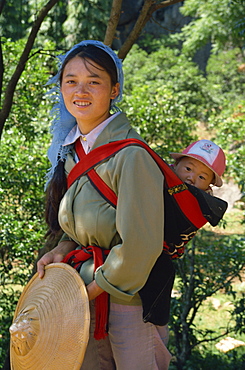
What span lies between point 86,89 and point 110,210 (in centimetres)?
49

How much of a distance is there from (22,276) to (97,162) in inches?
95.9

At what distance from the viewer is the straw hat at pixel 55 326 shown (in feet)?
5.52

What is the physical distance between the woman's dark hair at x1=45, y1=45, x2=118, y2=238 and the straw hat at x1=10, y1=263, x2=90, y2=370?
0.30 m

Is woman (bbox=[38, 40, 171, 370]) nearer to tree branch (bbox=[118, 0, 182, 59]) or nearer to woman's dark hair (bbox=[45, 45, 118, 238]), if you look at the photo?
woman's dark hair (bbox=[45, 45, 118, 238])

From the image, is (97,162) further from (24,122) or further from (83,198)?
(24,122)

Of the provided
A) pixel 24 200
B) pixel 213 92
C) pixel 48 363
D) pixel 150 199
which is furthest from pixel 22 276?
pixel 213 92

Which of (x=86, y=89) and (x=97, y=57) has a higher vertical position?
(x=97, y=57)

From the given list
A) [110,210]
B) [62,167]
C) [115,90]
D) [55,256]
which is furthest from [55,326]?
[115,90]

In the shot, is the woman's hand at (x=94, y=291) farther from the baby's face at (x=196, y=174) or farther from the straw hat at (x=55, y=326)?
the baby's face at (x=196, y=174)

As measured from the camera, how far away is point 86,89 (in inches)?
73.7

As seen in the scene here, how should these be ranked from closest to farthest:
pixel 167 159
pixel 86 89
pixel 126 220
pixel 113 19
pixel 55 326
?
1. pixel 126 220
2. pixel 55 326
3. pixel 86 89
4. pixel 113 19
5. pixel 167 159

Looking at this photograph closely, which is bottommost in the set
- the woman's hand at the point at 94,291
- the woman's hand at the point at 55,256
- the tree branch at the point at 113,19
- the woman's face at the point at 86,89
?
the woman's hand at the point at 94,291

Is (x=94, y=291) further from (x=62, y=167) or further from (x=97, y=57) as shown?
(x=97, y=57)

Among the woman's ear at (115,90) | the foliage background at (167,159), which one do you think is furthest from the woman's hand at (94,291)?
the foliage background at (167,159)
